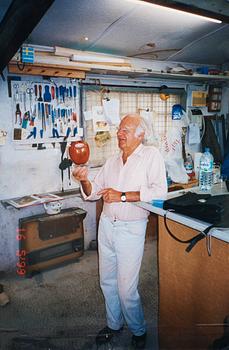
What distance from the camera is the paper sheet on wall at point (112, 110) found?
3.83m

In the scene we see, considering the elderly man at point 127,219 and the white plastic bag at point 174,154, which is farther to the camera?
the white plastic bag at point 174,154

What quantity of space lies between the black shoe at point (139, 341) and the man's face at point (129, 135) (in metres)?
1.42

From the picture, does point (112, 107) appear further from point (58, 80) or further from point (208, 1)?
point (208, 1)

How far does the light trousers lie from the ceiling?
58.4 inches

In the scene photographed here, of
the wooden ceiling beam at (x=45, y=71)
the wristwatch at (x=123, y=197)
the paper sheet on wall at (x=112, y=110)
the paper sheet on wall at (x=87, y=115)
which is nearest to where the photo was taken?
the wristwatch at (x=123, y=197)

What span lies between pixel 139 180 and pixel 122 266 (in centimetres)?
63

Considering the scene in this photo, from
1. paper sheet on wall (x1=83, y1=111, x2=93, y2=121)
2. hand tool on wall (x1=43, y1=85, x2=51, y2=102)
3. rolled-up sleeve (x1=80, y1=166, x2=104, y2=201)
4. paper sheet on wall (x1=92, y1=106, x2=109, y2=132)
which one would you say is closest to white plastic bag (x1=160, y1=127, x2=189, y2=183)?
paper sheet on wall (x1=92, y1=106, x2=109, y2=132)

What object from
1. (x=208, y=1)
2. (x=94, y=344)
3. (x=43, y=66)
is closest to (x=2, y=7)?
(x=43, y=66)

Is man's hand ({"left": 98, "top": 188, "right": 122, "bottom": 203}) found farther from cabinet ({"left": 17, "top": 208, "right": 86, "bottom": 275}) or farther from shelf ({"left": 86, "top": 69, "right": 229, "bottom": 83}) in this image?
shelf ({"left": 86, "top": 69, "right": 229, "bottom": 83})

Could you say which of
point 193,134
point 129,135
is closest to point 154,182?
point 129,135

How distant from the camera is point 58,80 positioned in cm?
348

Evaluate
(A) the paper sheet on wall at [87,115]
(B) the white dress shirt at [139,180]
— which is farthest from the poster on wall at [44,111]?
(B) the white dress shirt at [139,180]

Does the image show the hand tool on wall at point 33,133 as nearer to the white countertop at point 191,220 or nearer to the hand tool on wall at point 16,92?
the hand tool on wall at point 16,92

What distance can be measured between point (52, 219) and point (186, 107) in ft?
8.79
